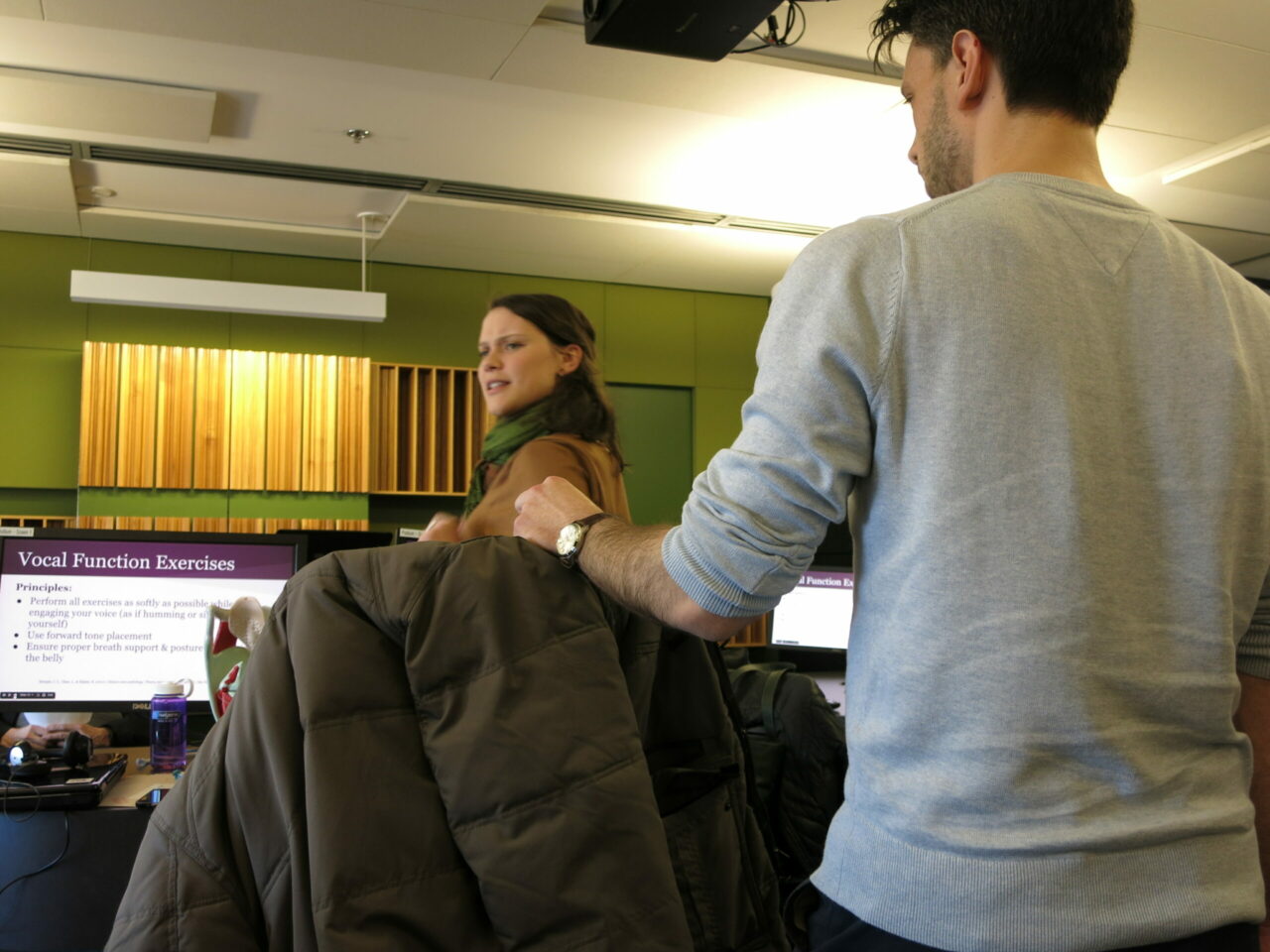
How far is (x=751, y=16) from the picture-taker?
3682 mm

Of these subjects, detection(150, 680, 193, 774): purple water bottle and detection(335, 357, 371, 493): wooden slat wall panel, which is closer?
detection(150, 680, 193, 774): purple water bottle

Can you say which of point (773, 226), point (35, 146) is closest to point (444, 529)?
point (35, 146)

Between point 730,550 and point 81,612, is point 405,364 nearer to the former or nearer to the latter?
point 81,612

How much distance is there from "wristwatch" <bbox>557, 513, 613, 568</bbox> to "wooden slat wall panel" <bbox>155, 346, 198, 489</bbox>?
272 inches

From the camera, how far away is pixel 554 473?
7.38 ft

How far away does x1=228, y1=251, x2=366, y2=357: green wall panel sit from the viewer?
810 centimetres

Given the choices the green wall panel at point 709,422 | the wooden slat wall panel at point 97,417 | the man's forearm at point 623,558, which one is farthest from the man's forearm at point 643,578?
the green wall panel at point 709,422

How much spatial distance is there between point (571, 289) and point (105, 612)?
6.58m

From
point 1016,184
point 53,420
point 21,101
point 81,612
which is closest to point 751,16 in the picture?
point 81,612

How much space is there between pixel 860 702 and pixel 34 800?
5.79 ft

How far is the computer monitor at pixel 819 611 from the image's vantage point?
4984 mm

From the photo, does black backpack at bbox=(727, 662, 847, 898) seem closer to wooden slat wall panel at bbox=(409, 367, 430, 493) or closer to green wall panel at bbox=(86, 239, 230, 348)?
wooden slat wall panel at bbox=(409, 367, 430, 493)

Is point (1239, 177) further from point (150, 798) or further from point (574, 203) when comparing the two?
point (150, 798)

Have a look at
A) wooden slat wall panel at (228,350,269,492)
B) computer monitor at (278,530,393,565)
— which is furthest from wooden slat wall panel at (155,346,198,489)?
computer monitor at (278,530,393,565)
